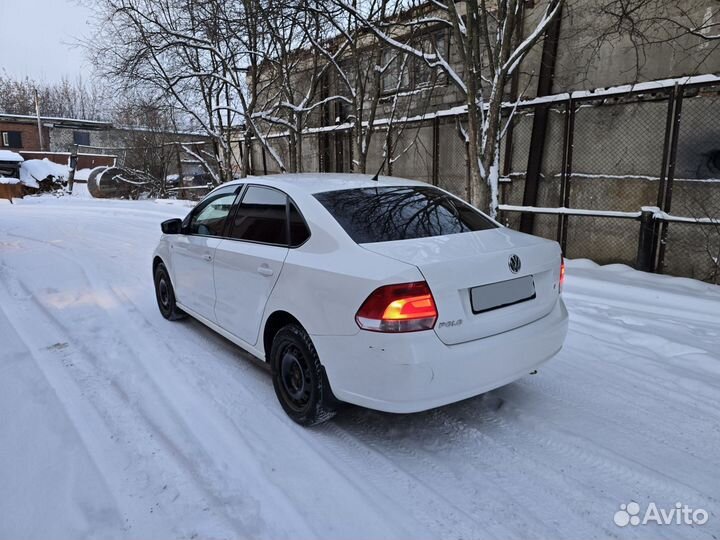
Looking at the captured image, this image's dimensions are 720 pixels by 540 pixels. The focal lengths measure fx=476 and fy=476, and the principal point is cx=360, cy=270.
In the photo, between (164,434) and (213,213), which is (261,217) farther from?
(164,434)

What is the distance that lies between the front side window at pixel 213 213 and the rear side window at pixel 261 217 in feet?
0.77

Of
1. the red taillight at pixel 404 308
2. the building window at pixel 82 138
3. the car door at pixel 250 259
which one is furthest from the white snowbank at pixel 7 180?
the building window at pixel 82 138

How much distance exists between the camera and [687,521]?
2.20 m

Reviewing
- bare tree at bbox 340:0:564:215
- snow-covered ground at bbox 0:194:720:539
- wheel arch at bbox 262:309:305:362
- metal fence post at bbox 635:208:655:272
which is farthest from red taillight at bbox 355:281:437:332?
metal fence post at bbox 635:208:655:272

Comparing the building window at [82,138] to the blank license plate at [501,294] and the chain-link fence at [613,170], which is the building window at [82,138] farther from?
the blank license plate at [501,294]

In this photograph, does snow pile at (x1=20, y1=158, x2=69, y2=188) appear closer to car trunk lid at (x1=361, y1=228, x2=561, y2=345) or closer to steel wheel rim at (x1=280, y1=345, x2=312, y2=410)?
steel wheel rim at (x1=280, y1=345, x2=312, y2=410)

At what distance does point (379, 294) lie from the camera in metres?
2.45

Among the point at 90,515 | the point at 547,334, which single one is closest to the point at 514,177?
the point at 547,334

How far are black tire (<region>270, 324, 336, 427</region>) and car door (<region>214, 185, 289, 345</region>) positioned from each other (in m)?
0.32

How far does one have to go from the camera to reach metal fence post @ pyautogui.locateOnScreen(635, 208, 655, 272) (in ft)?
22.0

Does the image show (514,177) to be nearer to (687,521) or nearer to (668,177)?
(668,177)

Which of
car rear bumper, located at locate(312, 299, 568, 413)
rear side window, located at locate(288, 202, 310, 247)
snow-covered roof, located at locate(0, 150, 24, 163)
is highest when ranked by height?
snow-covered roof, located at locate(0, 150, 24, 163)

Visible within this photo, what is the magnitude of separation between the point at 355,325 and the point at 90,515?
1568 mm

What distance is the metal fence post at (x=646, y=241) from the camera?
6719 millimetres
